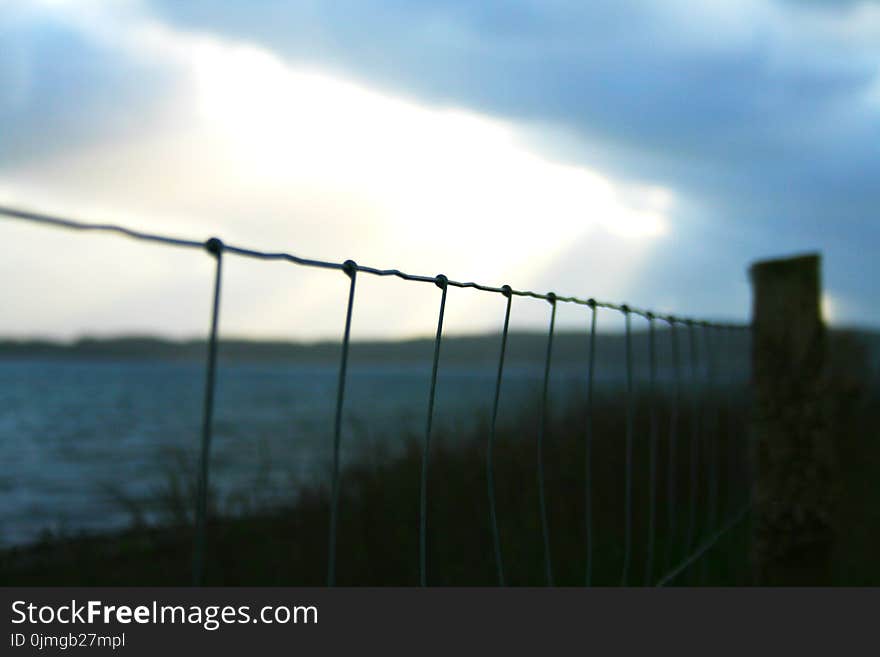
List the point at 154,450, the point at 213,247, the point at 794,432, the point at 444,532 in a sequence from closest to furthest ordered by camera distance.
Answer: the point at 213,247, the point at 794,432, the point at 444,532, the point at 154,450

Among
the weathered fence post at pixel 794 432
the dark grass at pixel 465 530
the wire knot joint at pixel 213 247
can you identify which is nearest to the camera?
the wire knot joint at pixel 213 247

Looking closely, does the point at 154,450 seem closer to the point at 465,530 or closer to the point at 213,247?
the point at 465,530

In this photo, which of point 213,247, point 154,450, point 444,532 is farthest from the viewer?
point 154,450

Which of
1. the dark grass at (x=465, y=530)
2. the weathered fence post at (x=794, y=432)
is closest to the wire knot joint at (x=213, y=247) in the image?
the weathered fence post at (x=794, y=432)

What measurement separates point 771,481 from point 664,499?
177 centimetres

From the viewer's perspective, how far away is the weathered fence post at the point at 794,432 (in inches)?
79.4

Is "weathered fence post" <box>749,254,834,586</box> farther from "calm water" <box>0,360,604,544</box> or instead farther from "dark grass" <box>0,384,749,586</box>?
"calm water" <box>0,360,604,544</box>

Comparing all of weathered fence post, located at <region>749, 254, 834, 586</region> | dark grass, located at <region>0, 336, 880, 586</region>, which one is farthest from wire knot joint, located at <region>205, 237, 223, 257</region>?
dark grass, located at <region>0, 336, 880, 586</region>

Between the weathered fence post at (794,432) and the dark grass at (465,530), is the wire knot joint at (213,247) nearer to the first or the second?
the weathered fence post at (794,432)

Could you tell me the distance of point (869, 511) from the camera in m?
3.79

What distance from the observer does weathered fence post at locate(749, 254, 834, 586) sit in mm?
2016

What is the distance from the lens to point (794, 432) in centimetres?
202

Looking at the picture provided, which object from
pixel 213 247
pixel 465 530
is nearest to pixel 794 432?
pixel 465 530
